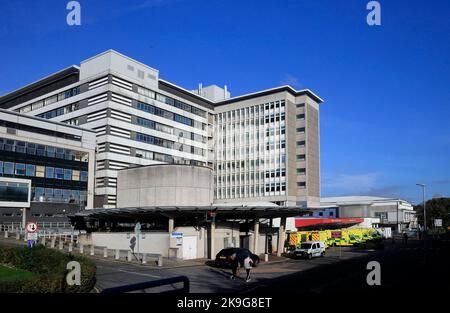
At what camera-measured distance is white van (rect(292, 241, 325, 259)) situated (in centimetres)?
4291

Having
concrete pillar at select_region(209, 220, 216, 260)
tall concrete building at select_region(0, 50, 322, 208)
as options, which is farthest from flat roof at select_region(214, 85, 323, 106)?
concrete pillar at select_region(209, 220, 216, 260)

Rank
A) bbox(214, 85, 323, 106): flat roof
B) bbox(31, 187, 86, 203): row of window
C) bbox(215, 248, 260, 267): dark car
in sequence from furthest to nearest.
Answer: bbox(214, 85, 323, 106): flat roof → bbox(31, 187, 86, 203): row of window → bbox(215, 248, 260, 267): dark car

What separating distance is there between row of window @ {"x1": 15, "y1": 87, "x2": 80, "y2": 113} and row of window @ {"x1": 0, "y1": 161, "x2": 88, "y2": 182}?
19814 mm

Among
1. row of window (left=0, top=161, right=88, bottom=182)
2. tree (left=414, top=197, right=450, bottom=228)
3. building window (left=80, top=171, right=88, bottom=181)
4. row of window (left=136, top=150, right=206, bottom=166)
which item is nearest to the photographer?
row of window (left=0, top=161, right=88, bottom=182)

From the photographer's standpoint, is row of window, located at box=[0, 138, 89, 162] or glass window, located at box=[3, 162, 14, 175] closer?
glass window, located at box=[3, 162, 14, 175]

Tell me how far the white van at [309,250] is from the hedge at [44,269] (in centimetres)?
2575

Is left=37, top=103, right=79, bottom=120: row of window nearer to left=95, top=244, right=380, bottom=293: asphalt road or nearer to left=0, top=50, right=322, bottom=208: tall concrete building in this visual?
left=0, top=50, right=322, bottom=208: tall concrete building

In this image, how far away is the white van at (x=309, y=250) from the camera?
4291 centimetres

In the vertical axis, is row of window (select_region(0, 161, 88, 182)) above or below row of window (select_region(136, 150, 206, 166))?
below

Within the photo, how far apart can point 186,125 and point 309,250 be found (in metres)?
53.4

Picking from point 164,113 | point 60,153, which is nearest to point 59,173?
point 60,153

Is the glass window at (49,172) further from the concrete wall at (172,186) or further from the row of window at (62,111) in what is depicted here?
the row of window at (62,111)
